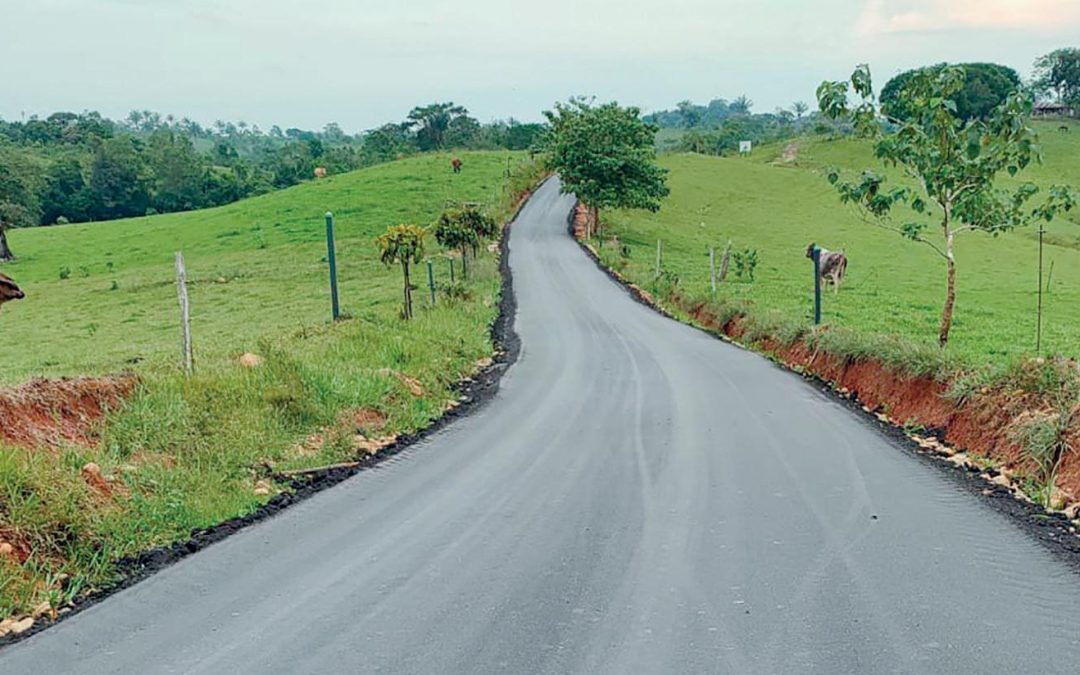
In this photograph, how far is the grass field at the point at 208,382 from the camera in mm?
6324

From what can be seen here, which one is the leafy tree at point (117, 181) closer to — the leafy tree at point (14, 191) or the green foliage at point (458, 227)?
the leafy tree at point (14, 191)

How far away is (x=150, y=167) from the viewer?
80.9 m

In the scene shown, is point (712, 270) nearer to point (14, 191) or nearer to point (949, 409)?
point (949, 409)

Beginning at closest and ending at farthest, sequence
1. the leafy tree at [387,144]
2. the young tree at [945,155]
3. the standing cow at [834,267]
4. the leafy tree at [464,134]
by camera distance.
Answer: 1. the young tree at [945,155]
2. the standing cow at [834,267]
3. the leafy tree at [387,144]
4. the leafy tree at [464,134]

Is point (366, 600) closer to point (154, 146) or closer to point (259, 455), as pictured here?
point (259, 455)

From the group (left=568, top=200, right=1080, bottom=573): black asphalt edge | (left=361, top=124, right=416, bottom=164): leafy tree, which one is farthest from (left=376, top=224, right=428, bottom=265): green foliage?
(left=361, top=124, right=416, bottom=164): leafy tree

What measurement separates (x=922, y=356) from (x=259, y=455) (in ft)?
26.7

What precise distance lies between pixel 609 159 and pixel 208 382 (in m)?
35.8

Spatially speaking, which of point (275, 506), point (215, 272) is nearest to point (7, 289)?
point (275, 506)

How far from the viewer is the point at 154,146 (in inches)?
3433

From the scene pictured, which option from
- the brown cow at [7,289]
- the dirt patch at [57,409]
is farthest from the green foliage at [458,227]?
the dirt patch at [57,409]

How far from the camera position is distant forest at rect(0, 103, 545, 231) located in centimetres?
6538

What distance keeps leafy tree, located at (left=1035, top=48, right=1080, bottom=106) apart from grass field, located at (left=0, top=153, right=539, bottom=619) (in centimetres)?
9921

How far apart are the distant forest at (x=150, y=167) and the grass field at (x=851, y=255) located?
97.4 feet
